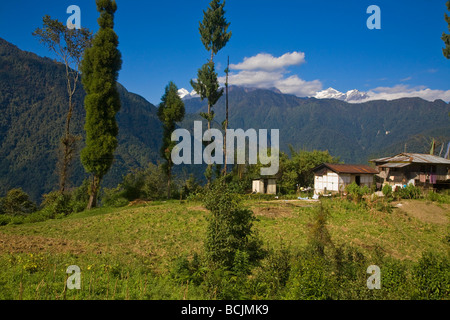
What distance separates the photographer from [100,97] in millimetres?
21734

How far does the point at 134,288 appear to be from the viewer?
284 inches

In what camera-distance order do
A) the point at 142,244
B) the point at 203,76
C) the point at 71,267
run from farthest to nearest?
the point at 203,76 → the point at 142,244 → the point at 71,267

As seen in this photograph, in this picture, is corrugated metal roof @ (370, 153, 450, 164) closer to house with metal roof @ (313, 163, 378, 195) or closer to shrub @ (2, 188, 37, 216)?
house with metal roof @ (313, 163, 378, 195)

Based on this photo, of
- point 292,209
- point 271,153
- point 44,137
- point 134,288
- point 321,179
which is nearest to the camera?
point 134,288

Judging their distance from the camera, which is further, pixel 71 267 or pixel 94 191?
pixel 94 191

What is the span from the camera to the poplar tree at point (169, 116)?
26406 mm

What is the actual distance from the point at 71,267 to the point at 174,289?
3.42 m

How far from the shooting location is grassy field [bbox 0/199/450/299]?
7129 millimetres

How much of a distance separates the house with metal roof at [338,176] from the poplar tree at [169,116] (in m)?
17.5

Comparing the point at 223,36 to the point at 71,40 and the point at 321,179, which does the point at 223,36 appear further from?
the point at 321,179

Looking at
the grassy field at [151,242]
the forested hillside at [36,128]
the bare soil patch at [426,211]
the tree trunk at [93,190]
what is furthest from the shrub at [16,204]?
the forested hillside at [36,128]

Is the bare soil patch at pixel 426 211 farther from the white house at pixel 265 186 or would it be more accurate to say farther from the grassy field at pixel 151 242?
the white house at pixel 265 186

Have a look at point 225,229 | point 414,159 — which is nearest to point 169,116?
point 225,229

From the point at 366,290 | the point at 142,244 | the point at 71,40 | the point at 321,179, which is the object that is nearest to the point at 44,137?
the point at 71,40
